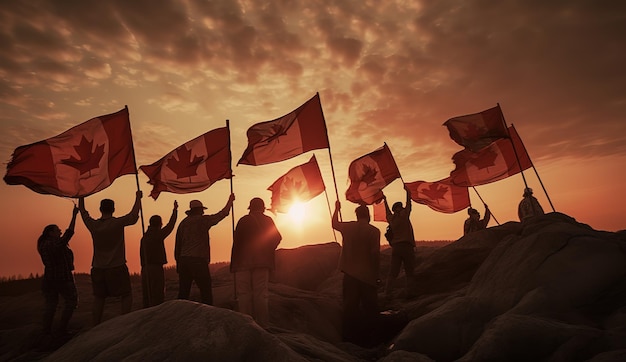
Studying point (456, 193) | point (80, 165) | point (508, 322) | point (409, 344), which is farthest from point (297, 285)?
point (508, 322)

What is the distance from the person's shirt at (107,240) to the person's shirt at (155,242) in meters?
1.18

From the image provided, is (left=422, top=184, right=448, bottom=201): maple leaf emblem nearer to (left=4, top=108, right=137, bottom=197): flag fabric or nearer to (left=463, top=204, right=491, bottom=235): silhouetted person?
(left=463, top=204, right=491, bottom=235): silhouetted person

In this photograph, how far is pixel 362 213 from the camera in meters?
8.33

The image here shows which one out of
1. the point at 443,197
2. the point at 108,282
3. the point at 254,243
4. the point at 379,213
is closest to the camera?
the point at 108,282

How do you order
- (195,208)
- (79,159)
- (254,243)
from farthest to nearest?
(79,159)
(195,208)
(254,243)

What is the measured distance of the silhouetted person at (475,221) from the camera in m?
15.8

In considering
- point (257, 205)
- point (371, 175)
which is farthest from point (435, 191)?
point (257, 205)

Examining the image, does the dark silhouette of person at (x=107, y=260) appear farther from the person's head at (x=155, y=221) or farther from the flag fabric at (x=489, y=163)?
the flag fabric at (x=489, y=163)

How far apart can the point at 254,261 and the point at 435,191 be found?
12.9 m

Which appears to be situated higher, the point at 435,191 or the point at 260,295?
the point at 435,191

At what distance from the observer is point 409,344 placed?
18.8 ft

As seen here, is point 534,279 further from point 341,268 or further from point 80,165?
point 80,165

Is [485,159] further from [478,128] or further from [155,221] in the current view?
[155,221]

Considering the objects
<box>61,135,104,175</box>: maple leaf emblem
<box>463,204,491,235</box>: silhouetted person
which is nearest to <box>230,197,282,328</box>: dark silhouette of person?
<box>61,135,104,175</box>: maple leaf emblem
